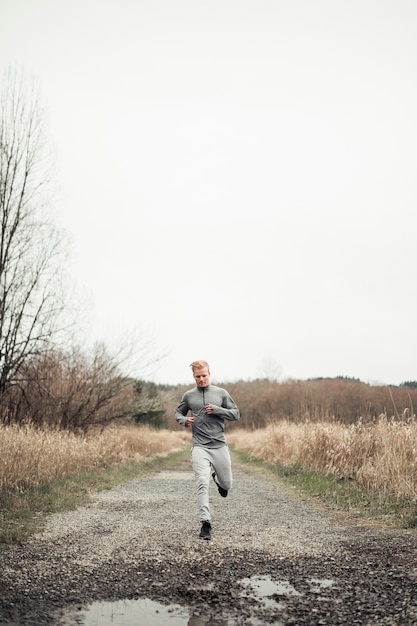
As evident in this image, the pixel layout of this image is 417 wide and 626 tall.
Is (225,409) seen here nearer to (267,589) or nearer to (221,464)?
(221,464)

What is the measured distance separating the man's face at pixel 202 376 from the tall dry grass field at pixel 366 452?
4281mm

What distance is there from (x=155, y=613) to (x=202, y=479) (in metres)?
3.49

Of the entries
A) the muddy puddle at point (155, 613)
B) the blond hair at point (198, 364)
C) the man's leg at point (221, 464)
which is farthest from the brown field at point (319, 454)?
the muddy puddle at point (155, 613)

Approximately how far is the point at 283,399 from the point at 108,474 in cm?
4853

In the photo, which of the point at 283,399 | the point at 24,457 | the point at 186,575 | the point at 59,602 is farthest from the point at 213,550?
the point at 283,399

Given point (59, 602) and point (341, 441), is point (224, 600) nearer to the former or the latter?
point (59, 602)

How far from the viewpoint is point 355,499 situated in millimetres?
10641

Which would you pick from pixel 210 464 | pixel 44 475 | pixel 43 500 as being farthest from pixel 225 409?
pixel 44 475

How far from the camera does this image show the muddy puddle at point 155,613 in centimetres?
413

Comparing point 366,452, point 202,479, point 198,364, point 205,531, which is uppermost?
point 198,364

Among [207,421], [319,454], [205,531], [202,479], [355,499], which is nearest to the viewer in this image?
[205,531]

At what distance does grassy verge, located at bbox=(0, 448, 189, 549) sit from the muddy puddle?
267 centimetres

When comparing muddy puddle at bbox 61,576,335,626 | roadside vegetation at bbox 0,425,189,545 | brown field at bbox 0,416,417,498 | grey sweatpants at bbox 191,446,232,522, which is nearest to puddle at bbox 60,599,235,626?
muddy puddle at bbox 61,576,335,626

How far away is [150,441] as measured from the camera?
89.5 feet
